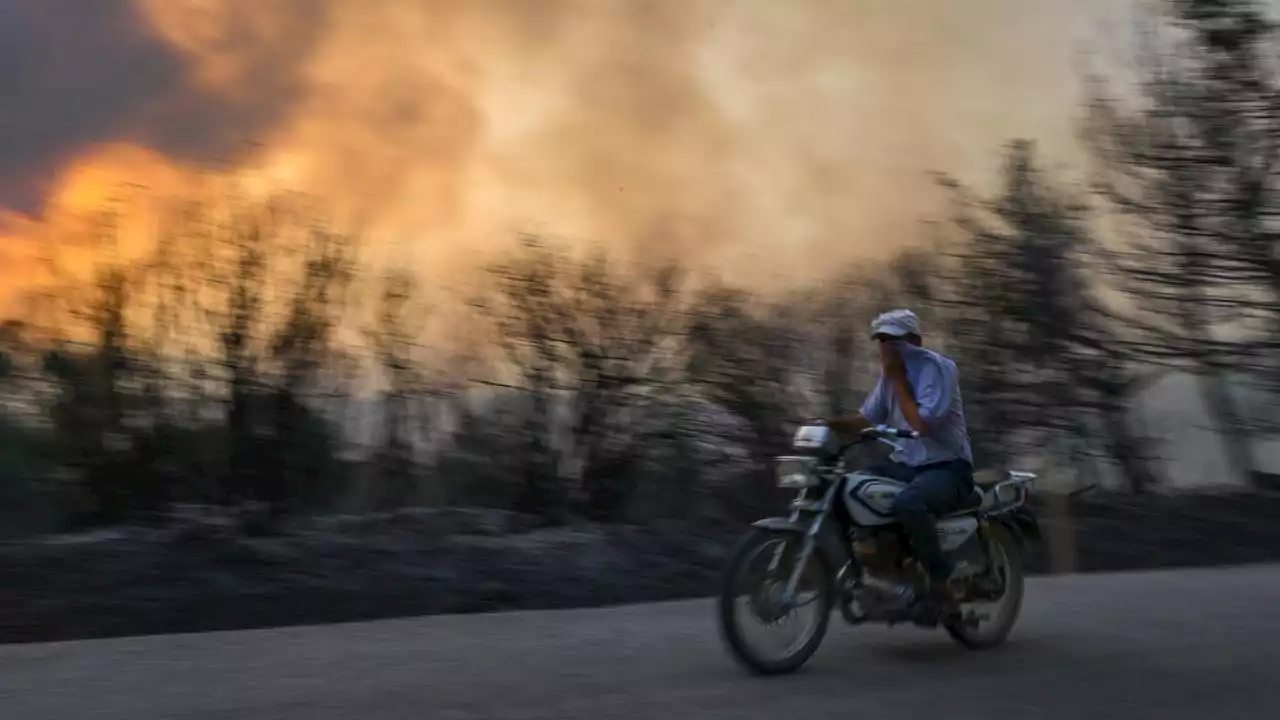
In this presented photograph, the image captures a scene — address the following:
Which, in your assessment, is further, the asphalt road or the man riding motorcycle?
the man riding motorcycle

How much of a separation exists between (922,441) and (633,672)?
2158 millimetres

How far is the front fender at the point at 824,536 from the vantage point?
7.21 m

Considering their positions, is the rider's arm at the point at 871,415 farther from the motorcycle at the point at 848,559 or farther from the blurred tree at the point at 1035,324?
the blurred tree at the point at 1035,324

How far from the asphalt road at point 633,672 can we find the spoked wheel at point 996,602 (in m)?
0.12

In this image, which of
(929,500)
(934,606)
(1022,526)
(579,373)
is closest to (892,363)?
(929,500)

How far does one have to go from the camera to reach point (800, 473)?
745cm

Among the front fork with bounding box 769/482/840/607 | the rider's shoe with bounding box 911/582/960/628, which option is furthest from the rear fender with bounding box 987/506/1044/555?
the front fork with bounding box 769/482/840/607

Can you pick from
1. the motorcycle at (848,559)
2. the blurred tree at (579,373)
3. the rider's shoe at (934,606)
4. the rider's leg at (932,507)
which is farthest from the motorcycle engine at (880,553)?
the blurred tree at (579,373)

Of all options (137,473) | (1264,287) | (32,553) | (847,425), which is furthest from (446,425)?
(1264,287)

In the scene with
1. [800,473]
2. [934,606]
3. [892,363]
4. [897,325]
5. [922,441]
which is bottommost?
[934,606]

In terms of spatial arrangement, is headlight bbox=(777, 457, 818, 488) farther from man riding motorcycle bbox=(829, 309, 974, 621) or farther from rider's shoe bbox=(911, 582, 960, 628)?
rider's shoe bbox=(911, 582, 960, 628)

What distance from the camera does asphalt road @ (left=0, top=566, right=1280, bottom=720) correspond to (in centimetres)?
647

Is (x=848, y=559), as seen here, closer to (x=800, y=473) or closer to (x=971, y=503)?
(x=800, y=473)

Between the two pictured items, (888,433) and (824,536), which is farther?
(888,433)
